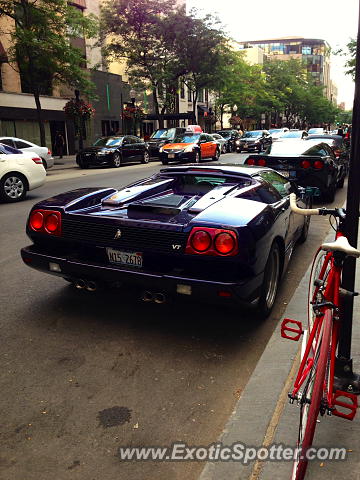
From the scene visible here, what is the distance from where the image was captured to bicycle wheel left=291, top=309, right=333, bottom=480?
1972mm

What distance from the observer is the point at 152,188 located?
186 inches

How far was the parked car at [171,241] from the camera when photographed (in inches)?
138

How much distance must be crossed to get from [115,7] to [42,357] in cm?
3420

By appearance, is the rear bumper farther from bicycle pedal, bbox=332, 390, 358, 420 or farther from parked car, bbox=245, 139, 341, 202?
parked car, bbox=245, 139, 341, 202

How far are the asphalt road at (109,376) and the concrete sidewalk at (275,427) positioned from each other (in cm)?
14

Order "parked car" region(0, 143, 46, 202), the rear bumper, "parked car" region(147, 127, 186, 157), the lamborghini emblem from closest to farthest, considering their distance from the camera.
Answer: the rear bumper, the lamborghini emblem, "parked car" region(0, 143, 46, 202), "parked car" region(147, 127, 186, 157)

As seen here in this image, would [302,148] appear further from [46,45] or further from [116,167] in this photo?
[46,45]

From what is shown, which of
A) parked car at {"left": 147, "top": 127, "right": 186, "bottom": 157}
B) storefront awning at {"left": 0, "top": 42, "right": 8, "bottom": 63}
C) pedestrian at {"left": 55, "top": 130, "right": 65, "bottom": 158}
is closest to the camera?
storefront awning at {"left": 0, "top": 42, "right": 8, "bottom": 63}

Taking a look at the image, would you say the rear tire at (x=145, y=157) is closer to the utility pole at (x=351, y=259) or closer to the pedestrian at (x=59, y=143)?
the pedestrian at (x=59, y=143)

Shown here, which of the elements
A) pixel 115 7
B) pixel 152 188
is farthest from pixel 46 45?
pixel 152 188

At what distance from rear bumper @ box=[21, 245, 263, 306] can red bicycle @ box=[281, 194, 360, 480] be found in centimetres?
84

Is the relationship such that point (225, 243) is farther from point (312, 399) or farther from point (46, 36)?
point (46, 36)

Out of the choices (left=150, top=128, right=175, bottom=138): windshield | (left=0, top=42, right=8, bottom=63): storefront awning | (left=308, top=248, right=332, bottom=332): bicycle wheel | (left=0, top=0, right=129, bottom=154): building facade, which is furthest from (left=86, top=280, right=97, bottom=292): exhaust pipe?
(left=0, top=42, right=8, bottom=63): storefront awning

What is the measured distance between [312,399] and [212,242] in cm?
168
